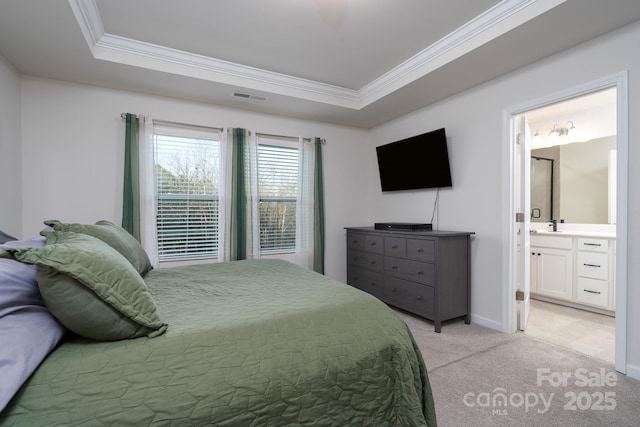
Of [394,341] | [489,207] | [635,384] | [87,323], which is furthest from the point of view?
[489,207]

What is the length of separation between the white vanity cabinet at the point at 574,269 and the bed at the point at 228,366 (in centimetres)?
322

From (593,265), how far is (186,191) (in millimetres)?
4583

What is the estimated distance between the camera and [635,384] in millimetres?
1931

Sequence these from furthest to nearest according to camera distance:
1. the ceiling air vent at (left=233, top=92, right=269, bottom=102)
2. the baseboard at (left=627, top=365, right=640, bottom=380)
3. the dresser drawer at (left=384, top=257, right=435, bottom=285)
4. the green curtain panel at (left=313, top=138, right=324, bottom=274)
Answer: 1. the green curtain panel at (left=313, top=138, right=324, bottom=274)
2. the ceiling air vent at (left=233, top=92, right=269, bottom=102)
3. the dresser drawer at (left=384, top=257, right=435, bottom=285)
4. the baseboard at (left=627, top=365, right=640, bottom=380)

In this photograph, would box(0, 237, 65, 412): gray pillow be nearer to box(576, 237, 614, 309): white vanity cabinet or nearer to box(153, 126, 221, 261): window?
box(153, 126, 221, 261): window

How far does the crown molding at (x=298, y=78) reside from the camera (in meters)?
2.11

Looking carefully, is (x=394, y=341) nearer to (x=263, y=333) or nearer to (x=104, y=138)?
(x=263, y=333)

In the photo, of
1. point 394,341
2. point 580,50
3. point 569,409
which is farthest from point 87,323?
point 580,50

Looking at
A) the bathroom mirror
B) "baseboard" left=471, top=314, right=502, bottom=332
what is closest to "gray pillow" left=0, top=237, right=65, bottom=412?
"baseboard" left=471, top=314, right=502, bottom=332

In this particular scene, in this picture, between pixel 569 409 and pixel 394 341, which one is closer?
pixel 394 341

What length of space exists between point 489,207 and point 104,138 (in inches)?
151

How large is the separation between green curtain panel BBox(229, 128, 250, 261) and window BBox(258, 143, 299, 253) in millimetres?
255

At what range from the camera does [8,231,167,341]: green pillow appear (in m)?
0.94

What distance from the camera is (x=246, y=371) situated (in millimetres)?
1007
